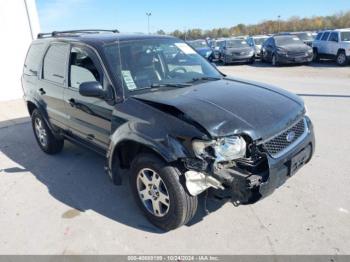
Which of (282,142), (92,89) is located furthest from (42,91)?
(282,142)

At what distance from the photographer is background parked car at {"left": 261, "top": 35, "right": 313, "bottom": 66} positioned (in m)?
17.4

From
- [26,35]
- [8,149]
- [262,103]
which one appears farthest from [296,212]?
[26,35]

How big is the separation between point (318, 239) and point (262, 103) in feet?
4.57

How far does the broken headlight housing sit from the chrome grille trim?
9.1 inches

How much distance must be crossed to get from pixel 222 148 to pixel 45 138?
3769 millimetres

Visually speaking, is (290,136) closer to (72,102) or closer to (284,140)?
(284,140)

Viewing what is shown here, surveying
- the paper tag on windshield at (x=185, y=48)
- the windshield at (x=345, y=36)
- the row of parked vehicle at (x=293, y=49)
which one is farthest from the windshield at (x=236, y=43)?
the paper tag on windshield at (x=185, y=48)

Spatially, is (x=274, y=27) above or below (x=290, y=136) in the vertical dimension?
below

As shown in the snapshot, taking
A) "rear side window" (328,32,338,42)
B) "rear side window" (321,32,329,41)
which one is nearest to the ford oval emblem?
"rear side window" (328,32,338,42)

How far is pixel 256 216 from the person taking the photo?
3408 millimetres

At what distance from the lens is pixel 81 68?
Answer: 4.07 meters

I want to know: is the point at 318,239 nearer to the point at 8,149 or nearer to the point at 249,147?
the point at 249,147

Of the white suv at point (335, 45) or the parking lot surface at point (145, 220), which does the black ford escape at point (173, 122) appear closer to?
the parking lot surface at point (145, 220)

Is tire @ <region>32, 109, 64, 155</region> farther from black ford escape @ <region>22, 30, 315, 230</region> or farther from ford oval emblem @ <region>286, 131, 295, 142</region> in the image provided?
ford oval emblem @ <region>286, 131, 295, 142</region>
